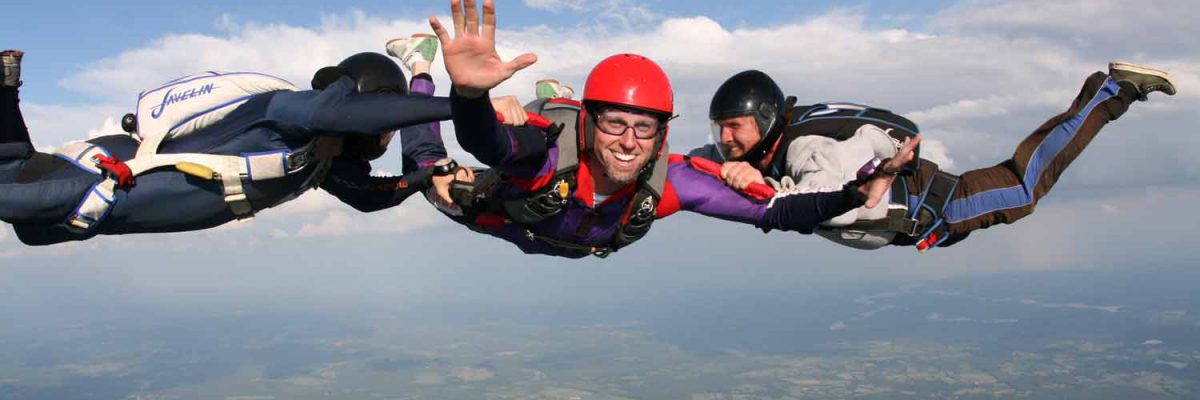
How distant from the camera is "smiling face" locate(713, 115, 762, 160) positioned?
558 centimetres

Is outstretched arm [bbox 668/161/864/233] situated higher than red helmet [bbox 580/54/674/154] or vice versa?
red helmet [bbox 580/54/674/154]

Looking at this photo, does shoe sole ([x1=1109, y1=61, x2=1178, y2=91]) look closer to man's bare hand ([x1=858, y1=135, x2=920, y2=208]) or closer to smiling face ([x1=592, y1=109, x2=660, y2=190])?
man's bare hand ([x1=858, y1=135, x2=920, y2=208])

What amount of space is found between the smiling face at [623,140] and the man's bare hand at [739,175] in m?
0.73

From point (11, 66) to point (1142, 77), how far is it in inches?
310

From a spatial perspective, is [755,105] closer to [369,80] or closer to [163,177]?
[369,80]

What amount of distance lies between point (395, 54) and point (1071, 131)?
5337mm

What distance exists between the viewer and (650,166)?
4.74 m

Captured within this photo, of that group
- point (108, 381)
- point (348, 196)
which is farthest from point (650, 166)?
point (108, 381)

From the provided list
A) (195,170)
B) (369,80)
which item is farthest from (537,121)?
(195,170)

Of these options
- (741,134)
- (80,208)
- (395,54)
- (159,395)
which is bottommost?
(159,395)

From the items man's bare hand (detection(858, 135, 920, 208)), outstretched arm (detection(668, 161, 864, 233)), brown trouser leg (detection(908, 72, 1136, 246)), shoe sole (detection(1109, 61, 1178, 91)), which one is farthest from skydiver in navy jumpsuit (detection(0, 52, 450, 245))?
shoe sole (detection(1109, 61, 1178, 91))

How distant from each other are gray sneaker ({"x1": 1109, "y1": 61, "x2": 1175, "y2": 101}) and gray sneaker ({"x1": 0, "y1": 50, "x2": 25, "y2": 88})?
303 inches

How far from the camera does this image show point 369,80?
5039 mm

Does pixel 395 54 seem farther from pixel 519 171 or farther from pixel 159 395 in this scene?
pixel 159 395
